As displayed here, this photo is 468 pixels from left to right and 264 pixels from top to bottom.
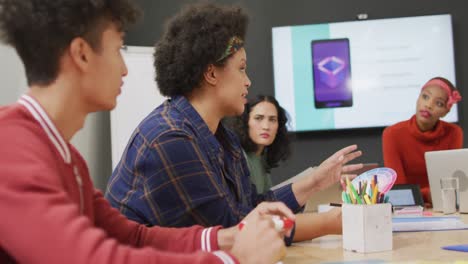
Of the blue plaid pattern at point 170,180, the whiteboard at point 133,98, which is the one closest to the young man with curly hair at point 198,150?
the blue plaid pattern at point 170,180

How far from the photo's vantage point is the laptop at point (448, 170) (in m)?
2.28

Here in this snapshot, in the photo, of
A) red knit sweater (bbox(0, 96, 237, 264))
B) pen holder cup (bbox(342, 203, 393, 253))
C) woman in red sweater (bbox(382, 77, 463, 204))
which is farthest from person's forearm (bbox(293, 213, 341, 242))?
woman in red sweater (bbox(382, 77, 463, 204))

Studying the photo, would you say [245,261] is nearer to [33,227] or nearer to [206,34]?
[33,227]

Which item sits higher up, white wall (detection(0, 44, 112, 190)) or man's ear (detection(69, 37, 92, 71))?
man's ear (detection(69, 37, 92, 71))

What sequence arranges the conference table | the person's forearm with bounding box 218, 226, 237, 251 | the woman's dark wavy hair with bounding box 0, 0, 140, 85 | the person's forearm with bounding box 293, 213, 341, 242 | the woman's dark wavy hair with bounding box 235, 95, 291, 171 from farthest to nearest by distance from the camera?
the woman's dark wavy hair with bounding box 235, 95, 291, 171
the person's forearm with bounding box 293, 213, 341, 242
the conference table
the person's forearm with bounding box 218, 226, 237, 251
the woman's dark wavy hair with bounding box 0, 0, 140, 85

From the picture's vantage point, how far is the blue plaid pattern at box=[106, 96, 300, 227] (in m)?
1.33

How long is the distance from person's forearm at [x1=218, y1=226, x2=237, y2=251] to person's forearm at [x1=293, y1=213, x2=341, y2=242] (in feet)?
1.71

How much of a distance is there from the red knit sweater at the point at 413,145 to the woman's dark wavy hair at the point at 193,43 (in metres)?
1.85

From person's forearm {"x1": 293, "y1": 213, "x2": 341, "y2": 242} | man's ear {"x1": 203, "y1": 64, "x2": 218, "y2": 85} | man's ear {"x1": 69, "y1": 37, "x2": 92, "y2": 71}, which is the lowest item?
person's forearm {"x1": 293, "y1": 213, "x2": 341, "y2": 242}

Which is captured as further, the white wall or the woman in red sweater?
the white wall

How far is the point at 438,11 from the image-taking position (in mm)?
4434

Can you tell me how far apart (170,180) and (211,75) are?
16.8 inches

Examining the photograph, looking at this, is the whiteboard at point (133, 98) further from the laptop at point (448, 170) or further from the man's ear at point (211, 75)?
the man's ear at point (211, 75)

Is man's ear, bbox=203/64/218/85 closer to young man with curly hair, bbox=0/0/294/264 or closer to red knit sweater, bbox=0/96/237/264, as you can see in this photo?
young man with curly hair, bbox=0/0/294/264
